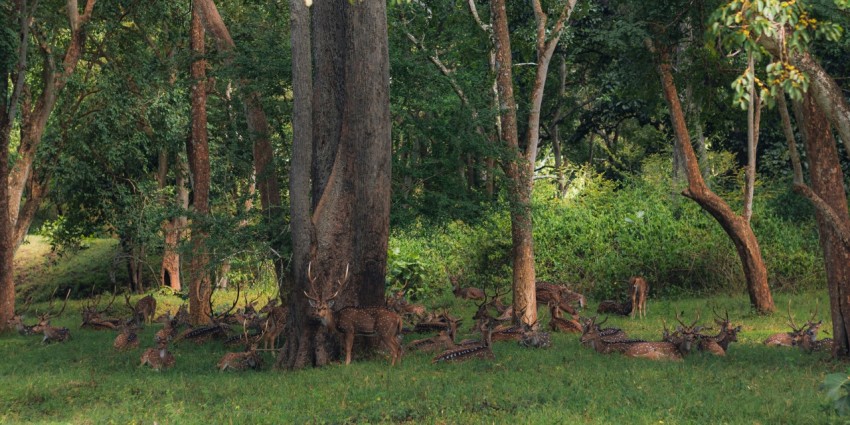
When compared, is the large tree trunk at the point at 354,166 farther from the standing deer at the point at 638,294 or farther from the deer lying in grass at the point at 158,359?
the standing deer at the point at 638,294

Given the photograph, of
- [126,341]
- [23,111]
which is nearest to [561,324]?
[126,341]

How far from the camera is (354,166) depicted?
1421cm

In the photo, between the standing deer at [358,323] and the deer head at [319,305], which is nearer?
the deer head at [319,305]

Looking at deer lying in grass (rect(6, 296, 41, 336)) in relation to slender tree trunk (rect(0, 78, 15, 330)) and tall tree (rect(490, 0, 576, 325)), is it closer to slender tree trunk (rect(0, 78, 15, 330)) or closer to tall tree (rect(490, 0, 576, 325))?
slender tree trunk (rect(0, 78, 15, 330))

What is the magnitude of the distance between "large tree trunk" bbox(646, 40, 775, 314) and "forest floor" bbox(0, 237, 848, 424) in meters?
3.82

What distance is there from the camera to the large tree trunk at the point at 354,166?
1402 cm

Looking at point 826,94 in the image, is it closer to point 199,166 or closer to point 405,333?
point 405,333

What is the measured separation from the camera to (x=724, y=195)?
25.0m

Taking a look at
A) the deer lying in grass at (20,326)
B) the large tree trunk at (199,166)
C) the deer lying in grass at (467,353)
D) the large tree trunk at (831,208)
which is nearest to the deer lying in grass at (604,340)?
the deer lying in grass at (467,353)

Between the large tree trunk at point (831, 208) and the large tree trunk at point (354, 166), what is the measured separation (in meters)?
6.39

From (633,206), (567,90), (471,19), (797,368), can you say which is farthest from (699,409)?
(567,90)

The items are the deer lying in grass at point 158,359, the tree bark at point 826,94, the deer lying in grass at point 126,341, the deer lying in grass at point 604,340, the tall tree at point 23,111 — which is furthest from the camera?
Result: the tall tree at point 23,111

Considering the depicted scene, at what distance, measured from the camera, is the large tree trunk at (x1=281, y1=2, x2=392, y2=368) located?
552 inches

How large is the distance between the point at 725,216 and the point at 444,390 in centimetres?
1028
